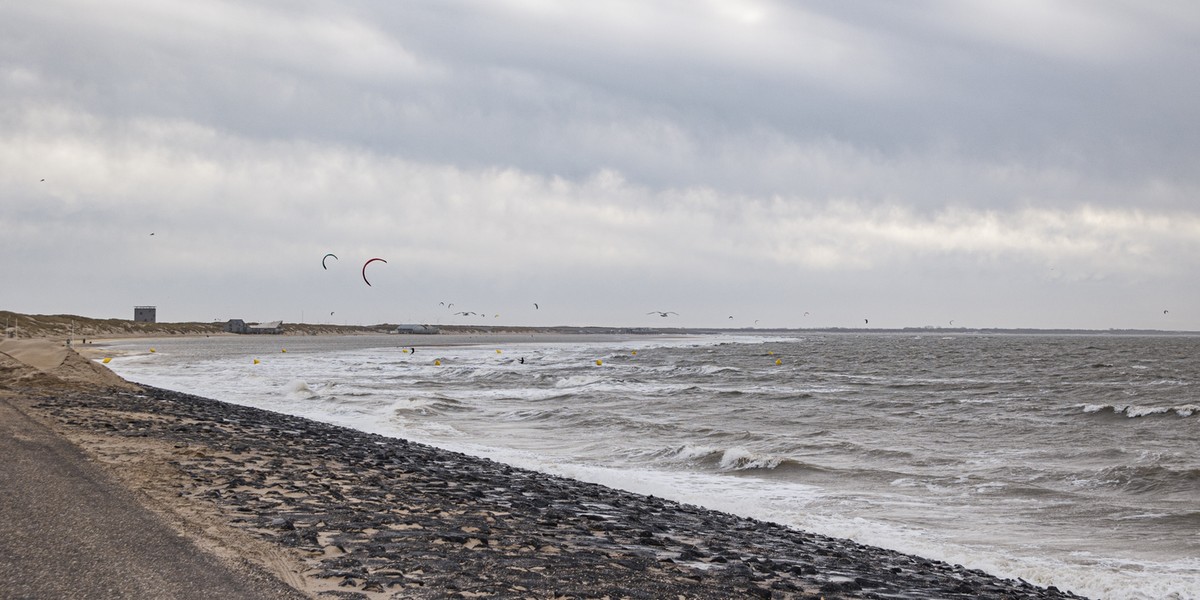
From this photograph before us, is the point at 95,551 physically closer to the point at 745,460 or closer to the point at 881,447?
the point at 745,460

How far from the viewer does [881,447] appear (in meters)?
Result: 20.8

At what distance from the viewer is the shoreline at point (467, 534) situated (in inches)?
284

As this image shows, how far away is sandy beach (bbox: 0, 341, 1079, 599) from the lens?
23.4 ft

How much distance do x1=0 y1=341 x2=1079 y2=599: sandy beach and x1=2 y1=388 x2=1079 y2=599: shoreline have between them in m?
0.03

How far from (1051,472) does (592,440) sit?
995 cm

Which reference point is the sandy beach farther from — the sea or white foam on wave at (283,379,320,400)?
white foam on wave at (283,379,320,400)

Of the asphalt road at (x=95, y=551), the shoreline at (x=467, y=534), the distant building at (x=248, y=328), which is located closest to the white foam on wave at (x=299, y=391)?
the shoreline at (x=467, y=534)

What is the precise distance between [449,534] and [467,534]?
188 millimetres

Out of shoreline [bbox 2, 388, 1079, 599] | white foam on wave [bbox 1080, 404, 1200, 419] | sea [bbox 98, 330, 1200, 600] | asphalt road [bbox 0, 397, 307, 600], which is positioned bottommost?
sea [bbox 98, 330, 1200, 600]

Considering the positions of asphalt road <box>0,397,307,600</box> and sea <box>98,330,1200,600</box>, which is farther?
sea <box>98,330,1200,600</box>

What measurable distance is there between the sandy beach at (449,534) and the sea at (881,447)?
1800mm

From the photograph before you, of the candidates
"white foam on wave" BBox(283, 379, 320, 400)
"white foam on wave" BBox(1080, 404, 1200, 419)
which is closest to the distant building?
"white foam on wave" BBox(283, 379, 320, 400)

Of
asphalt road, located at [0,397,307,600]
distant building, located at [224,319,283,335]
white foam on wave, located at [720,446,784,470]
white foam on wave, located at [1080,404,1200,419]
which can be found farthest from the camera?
distant building, located at [224,319,283,335]

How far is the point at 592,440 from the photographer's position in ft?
71.3
